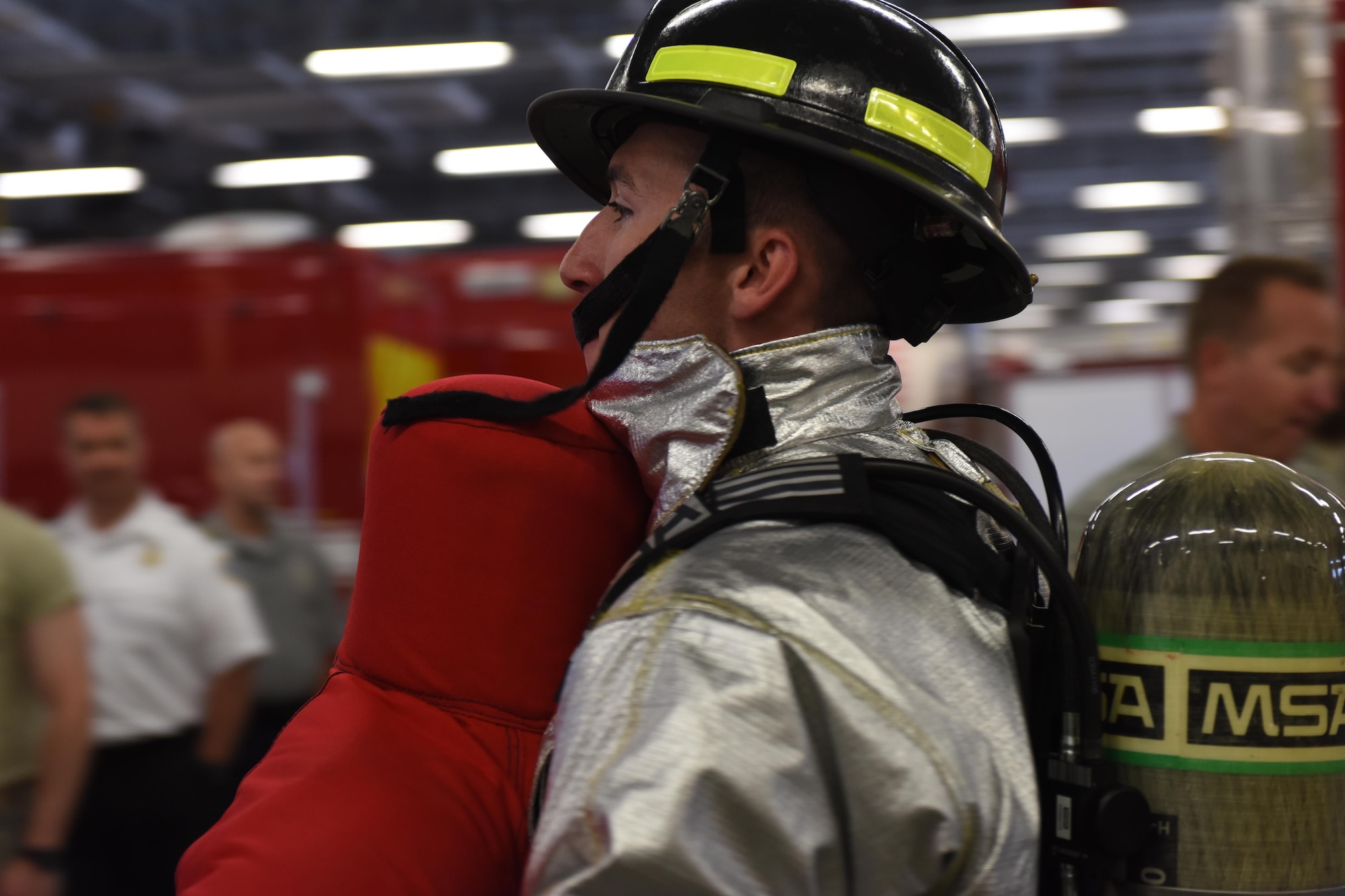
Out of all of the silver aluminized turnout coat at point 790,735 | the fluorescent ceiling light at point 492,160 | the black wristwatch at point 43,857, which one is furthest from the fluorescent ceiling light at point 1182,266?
the silver aluminized turnout coat at point 790,735

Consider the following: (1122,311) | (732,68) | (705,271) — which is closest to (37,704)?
(705,271)

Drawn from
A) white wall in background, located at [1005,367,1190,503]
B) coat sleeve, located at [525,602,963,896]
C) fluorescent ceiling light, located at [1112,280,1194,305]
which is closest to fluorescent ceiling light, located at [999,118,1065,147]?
white wall in background, located at [1005,367,1190,503]

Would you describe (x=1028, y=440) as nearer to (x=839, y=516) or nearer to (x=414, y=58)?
(x=839, y=516)

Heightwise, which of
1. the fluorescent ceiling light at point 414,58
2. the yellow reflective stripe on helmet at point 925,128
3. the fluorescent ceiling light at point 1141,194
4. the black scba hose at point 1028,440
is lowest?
the black scba hose at point 1028,440

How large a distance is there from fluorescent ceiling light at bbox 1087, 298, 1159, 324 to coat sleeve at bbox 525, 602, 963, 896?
23.8 metres

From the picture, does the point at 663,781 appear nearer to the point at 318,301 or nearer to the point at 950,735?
the point at 950,735

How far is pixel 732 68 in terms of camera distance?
4.33ft

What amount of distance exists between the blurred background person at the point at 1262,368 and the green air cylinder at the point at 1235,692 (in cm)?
191

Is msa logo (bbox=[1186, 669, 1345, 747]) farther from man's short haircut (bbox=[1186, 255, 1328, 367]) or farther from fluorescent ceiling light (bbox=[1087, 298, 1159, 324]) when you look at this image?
fluorescent ceiling light (bbox=[1087, 298, 1159, 324])

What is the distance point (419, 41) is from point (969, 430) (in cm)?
585

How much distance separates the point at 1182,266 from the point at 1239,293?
62.8 ft

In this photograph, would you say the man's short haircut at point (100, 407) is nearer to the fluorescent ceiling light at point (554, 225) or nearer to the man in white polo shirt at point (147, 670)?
the man in white polo shirt at point (147, 670)

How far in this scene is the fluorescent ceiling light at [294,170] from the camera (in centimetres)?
1499

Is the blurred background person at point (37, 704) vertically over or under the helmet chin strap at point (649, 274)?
under
